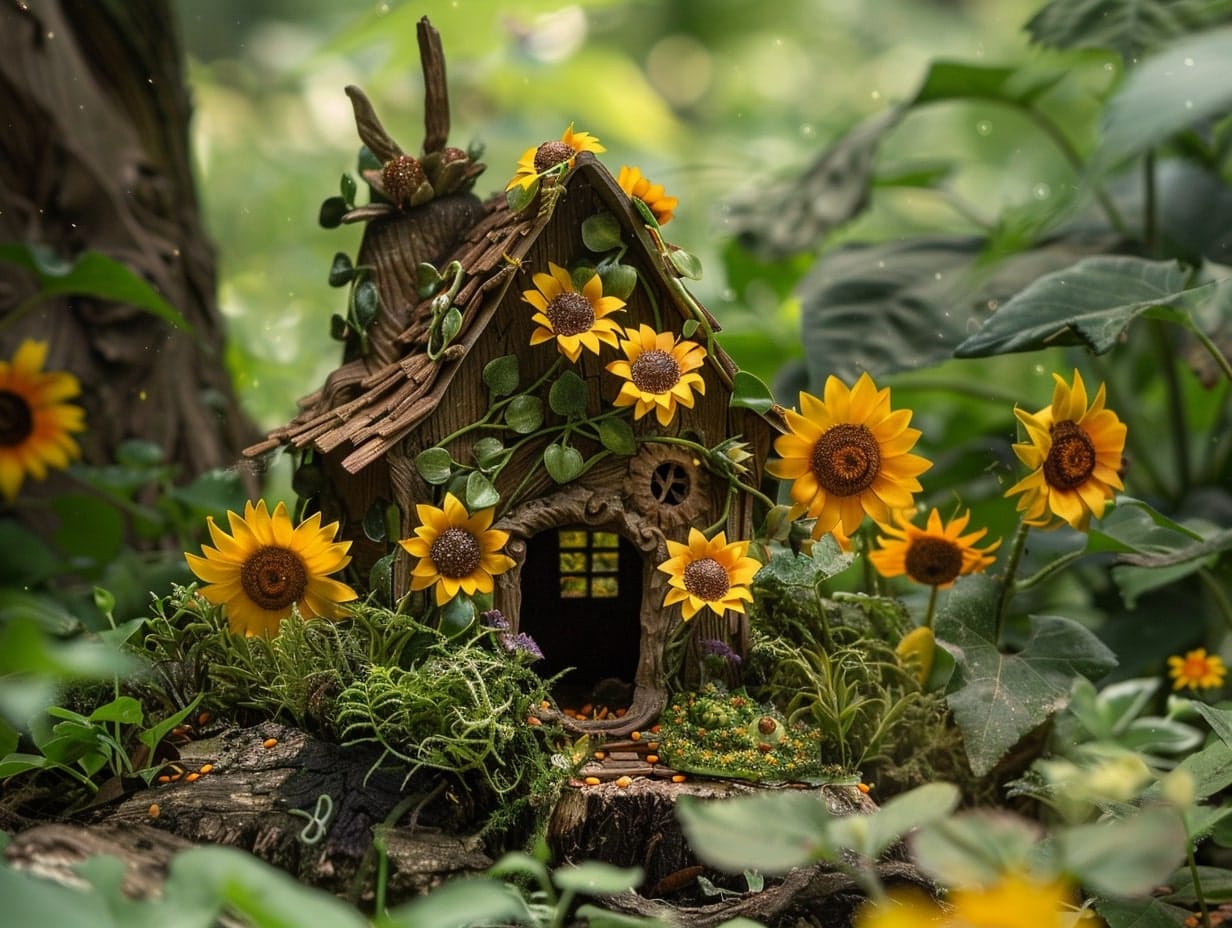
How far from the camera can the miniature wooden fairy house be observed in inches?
34.7

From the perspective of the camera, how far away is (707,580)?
2.91 ft

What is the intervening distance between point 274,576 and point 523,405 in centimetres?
23


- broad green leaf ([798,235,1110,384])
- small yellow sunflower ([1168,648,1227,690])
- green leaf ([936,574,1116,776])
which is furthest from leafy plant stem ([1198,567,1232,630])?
broad green leaf ([798,235,1110,384])

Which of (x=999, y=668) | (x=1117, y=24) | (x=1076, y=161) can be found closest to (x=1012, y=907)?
(x=999, y=668)

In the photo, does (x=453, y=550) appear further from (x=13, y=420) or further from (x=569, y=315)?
(x=13, y=420)

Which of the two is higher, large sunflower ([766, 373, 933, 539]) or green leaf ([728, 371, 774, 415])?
green leaf ([728, 371, 774, 415])

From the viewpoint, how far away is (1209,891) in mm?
840

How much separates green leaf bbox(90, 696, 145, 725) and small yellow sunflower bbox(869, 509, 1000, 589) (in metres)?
0.60


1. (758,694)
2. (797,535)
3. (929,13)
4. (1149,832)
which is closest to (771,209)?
(797,535)

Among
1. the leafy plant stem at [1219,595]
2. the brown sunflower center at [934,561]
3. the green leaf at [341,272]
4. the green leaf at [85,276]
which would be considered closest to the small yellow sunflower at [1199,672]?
the leafy plant stem at [1219,595]

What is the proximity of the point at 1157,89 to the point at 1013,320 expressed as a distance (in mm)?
308

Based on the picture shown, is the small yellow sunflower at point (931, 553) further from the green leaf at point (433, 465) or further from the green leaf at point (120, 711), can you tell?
the green leaf at point (120, 711)

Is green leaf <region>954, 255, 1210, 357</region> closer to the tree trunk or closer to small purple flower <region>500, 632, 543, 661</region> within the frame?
small purple flower <region>500, 632, 543, 661</region>

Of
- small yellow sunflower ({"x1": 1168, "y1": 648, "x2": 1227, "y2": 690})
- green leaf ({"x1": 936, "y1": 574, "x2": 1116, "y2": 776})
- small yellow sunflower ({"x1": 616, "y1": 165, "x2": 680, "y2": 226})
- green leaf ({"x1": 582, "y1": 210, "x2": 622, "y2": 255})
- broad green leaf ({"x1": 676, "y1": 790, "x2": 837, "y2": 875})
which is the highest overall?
small yellow sunflower ({"x1": 616, "y1": 165, "x2": 680, "y2": 226})
